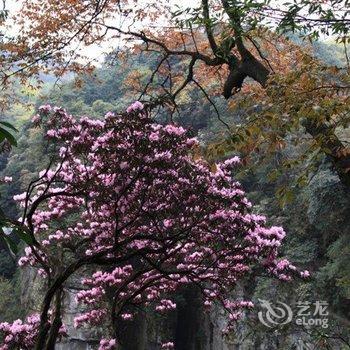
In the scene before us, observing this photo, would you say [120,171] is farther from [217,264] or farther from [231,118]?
[231,118]

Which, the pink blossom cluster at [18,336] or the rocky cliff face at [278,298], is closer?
the pink blossom cluster at [18,336]

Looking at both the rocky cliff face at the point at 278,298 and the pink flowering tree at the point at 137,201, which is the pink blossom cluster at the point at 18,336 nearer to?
the pink flowering tree at the point at 137,201

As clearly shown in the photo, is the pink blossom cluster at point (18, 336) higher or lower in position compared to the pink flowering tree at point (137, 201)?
lower

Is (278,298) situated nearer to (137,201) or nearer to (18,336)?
(18,336)

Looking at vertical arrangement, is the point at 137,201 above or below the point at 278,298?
above

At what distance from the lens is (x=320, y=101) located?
3027mm

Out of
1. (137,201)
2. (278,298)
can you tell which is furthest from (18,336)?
(278,298)

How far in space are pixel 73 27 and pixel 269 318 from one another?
7.80 m

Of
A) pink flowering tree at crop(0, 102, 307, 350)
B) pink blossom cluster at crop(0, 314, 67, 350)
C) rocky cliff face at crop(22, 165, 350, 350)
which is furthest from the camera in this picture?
rocky cliff face at crop(22, 165, 350, 350)

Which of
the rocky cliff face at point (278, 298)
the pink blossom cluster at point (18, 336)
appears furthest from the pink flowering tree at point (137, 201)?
the rocky cliff face at point (278, 298)

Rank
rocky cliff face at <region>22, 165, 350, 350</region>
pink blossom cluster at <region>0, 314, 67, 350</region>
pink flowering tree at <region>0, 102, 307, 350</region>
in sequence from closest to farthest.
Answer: pink flowering tree at <region>0, 102, 307, 350</region> → pink blossom cluster at <region>0, 314, 67, 350</region> → rocky cliff face at <region>22, 165, 350, 350</region>

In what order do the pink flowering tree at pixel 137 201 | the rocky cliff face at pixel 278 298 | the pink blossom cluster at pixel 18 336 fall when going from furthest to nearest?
the rocky cliff face at pixel 278 298 < the pink blossom cluster at pixel 18 336 < the pink flowering tree at pixel 137 201

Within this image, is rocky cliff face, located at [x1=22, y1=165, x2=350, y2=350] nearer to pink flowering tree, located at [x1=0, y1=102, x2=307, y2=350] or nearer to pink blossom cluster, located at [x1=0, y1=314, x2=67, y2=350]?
pink blossom cluster, located at [x1=0, y1=314, x2=67, y2=350]

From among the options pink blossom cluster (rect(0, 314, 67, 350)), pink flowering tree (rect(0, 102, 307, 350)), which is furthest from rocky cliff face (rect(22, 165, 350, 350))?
pink flowering tree (rect(0, 102, 307, 350))
